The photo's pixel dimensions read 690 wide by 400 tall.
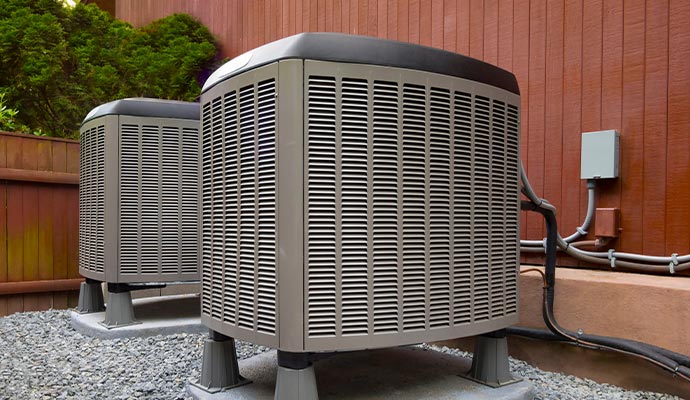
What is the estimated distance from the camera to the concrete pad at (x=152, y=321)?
10.9ft

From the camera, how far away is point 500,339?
2.10 metres

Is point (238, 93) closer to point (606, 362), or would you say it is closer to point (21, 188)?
point (606, 362)

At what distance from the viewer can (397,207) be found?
1.75 metres

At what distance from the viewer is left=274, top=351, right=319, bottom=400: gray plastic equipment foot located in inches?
65.0

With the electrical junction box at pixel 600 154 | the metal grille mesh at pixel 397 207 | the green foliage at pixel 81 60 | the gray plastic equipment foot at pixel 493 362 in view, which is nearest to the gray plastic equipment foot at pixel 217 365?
the metal grille mesh at pixel 397 207

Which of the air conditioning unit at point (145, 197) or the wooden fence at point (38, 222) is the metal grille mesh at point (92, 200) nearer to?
the air conditioning unit at point (145, 197)

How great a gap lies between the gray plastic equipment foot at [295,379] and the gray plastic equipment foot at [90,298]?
2.77 m

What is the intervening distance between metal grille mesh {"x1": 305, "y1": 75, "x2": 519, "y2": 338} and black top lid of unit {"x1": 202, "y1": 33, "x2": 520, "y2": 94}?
73 mm

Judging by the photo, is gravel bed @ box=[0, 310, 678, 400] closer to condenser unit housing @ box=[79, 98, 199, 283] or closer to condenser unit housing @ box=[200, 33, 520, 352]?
condenser unit housing @ box=[79, 98, 199, 283]

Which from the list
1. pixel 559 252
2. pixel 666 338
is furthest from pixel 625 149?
pixel 666 338

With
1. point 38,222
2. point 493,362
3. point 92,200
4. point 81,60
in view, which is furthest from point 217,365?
point 81,60

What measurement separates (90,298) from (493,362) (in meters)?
3.12

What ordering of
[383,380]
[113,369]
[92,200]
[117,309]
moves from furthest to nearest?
[92,200] < [117,309] < [113,369] < [383,380]

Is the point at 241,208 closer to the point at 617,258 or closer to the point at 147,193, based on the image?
the point at 147,193
